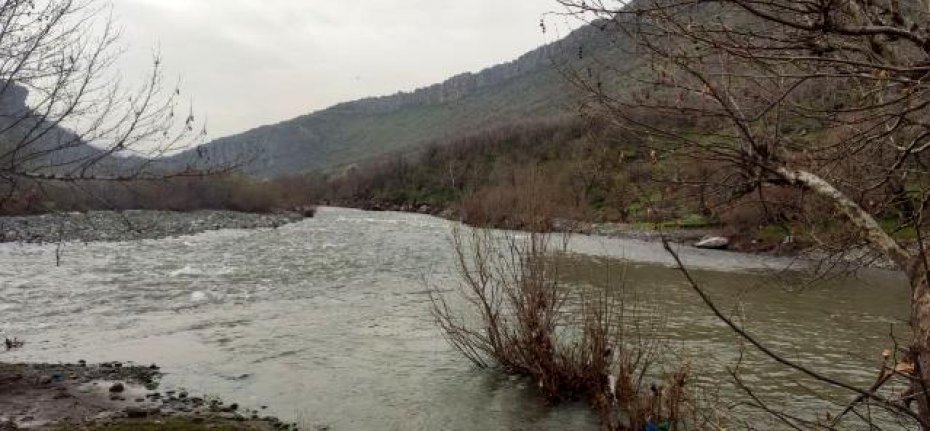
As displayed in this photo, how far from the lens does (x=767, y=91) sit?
3.52 metres

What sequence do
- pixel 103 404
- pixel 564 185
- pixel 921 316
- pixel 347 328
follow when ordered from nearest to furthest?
pixel 921 316 < pixel 103 404 < pixel 564 185 < pixel 347 328

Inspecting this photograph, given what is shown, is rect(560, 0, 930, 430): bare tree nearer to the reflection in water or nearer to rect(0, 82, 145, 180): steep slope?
the reflection in water

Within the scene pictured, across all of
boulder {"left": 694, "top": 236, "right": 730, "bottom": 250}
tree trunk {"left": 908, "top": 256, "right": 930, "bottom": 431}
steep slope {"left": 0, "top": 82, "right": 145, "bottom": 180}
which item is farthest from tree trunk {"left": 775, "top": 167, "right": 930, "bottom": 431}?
boulder {"left": 694, "top": 236, "right": 730, "bottom": 250}

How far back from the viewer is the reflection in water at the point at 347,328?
9797mm

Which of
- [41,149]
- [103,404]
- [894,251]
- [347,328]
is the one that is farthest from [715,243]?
[41,149]

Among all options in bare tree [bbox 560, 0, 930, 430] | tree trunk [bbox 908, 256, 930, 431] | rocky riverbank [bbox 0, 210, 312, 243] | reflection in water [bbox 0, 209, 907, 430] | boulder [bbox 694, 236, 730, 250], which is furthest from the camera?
boulder [bbox 694, 236, 730, 250]

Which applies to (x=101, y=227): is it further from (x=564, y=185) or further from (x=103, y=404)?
(x=564, y=185)

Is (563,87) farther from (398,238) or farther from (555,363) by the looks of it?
(398,238)

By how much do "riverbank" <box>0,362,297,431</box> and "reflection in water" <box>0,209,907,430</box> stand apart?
0.61 meters

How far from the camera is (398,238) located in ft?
127

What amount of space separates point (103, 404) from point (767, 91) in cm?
948

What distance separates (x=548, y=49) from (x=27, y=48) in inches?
197

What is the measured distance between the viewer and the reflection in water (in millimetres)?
9797

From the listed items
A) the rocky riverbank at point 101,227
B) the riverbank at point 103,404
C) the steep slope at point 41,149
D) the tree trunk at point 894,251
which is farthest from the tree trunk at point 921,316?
the rocky riverbank at point 101,227
